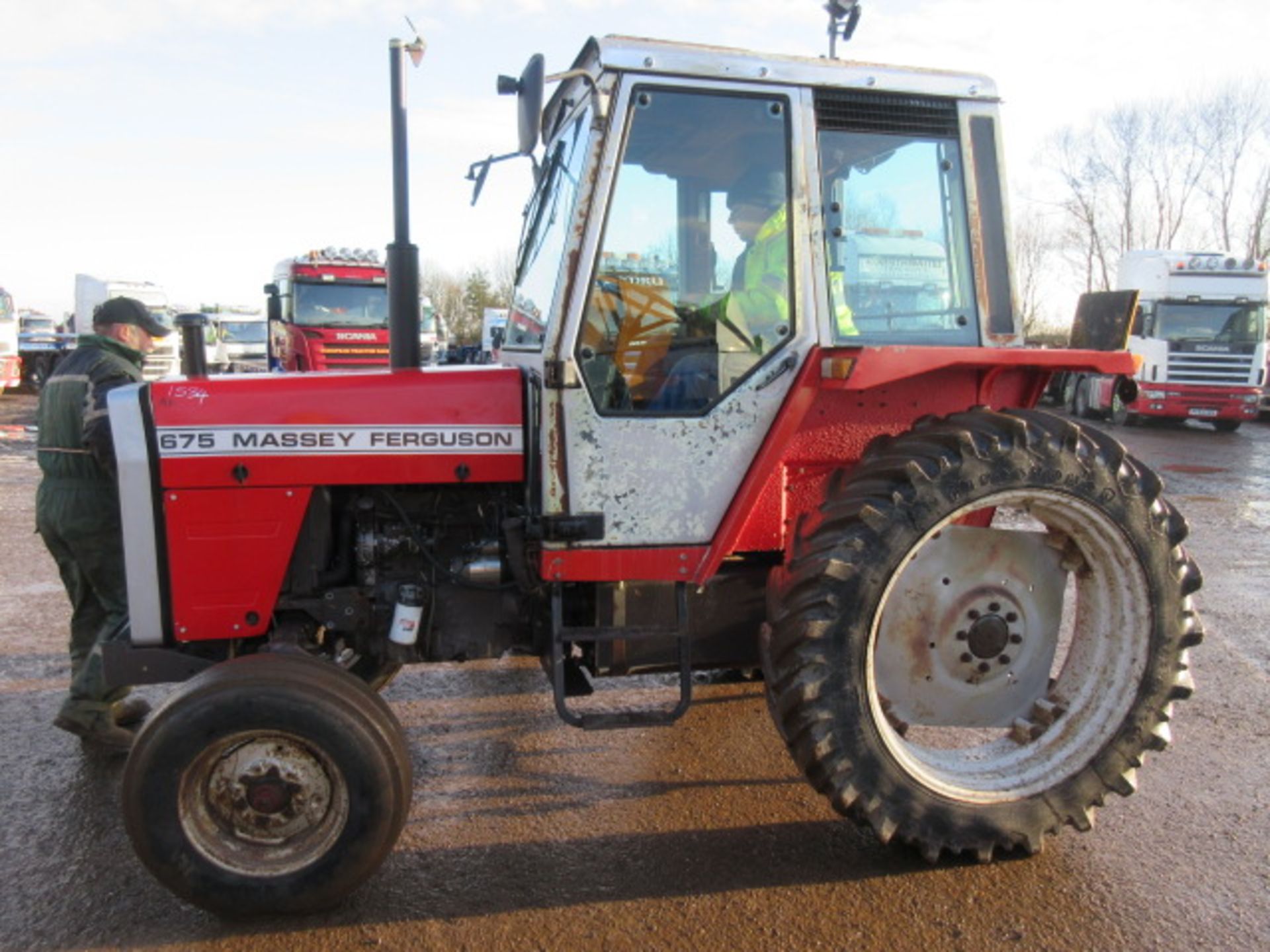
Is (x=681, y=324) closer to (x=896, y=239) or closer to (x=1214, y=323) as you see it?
(x=896, y=239)

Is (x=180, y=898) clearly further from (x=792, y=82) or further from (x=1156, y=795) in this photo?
(x=1156, y=795)

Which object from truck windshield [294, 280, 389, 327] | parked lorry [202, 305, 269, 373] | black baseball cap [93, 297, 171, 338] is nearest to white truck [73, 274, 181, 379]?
parked lorry [202, 305, 269, 373]

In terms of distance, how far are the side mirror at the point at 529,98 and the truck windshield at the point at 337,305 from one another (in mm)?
14559

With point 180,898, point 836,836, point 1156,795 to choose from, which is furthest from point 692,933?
point 1156,795

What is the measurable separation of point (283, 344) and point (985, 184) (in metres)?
15.9

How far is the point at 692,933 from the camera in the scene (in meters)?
2.81

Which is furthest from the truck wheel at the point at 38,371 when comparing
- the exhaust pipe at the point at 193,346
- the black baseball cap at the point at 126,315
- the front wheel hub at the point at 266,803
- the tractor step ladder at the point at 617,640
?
the tractor step ladder at the point at 617,640

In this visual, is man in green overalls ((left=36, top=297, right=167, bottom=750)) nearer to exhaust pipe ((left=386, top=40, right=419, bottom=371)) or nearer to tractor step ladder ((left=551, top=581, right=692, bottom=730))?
exhaust pipe ((left=386, top=40, right=419, bottom=371))

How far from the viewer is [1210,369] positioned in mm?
17875

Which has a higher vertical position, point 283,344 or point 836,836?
point 283,344

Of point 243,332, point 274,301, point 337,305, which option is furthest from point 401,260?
point 243,332

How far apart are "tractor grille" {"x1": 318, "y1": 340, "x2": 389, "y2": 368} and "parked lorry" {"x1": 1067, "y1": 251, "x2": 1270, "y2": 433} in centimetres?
1386

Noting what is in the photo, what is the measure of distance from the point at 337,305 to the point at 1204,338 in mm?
15916

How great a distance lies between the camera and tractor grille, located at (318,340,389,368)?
55.0 ft
